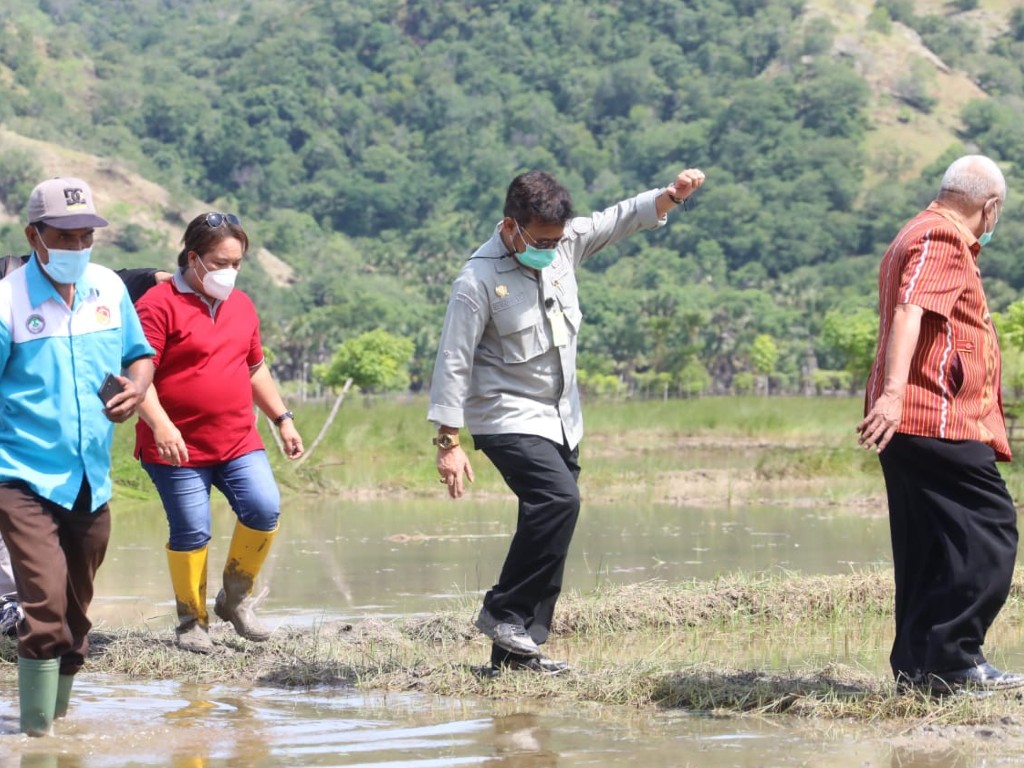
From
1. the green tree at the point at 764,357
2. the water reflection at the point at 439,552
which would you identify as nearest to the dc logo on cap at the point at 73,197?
the water reflection at the point at 439,552

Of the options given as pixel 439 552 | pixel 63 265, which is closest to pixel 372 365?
pixel 439 552

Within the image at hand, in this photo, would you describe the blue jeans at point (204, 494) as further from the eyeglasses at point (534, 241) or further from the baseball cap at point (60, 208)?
the baseball cap at point (60, 208)

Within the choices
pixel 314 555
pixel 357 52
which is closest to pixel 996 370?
pixel 314 555

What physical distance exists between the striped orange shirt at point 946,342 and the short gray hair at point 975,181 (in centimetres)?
10

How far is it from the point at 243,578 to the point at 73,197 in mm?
2195

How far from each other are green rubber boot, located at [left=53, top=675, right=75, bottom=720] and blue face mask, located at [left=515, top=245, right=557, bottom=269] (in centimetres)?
211

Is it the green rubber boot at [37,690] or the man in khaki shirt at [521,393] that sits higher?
the man in khaki shirt at [521,393]

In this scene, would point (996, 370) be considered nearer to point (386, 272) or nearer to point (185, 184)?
point (386, 272)

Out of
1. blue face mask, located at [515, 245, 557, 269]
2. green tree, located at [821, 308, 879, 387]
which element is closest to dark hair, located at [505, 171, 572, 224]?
blue face mask, located at [515, 245, 557, 269]

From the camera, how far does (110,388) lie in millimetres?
5211

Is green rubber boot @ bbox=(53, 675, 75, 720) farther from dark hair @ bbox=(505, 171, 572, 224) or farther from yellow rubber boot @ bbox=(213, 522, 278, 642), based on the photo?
dark hair @ bbox=(505, 171, 572, 224)

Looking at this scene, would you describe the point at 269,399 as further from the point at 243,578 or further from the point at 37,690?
the point at 37,690

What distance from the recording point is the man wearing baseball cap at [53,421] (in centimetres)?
512

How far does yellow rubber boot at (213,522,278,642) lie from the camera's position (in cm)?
690
